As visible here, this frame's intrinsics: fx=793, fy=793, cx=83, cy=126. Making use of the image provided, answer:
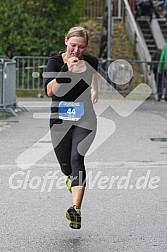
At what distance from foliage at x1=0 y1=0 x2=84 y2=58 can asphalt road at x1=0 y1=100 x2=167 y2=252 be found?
424 inches

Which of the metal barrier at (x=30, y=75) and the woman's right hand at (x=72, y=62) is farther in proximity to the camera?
the metal barrier at (x=30, y=75)

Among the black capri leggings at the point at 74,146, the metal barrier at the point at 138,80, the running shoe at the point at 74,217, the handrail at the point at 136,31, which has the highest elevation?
the black capri leggings at the point at 74,146

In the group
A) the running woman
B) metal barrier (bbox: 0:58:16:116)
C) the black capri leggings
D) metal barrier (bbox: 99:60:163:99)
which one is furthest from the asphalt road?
metal barrier (bbox: 99:60:163:99)

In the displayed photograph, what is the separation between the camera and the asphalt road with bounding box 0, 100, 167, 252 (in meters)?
6.74

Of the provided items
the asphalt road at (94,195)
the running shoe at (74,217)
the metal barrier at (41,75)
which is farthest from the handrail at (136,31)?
the running shoe at (74,217)

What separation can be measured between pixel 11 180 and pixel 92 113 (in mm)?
2704

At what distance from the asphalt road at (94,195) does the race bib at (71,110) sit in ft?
3.32

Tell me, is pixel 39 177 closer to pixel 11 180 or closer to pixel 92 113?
pixel 11 180

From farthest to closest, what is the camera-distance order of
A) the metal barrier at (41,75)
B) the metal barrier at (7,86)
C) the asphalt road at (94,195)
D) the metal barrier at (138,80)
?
the metal barrier at (41,75)
the metal barrier at (138,80)
the metal barrier at (7,86)
the asphalt road at (94,195)

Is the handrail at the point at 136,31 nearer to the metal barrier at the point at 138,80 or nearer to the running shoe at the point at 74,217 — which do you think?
the metal barrier at the point at 138,80

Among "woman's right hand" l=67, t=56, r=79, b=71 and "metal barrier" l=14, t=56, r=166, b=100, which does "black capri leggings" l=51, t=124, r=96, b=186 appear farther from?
"metal barrier" l=14, t=56, r=166, b=100

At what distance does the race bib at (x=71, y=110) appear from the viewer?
706cm

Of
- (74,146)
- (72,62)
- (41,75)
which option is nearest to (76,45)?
(72,62)

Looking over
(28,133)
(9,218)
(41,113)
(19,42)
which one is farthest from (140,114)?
(9,218)
